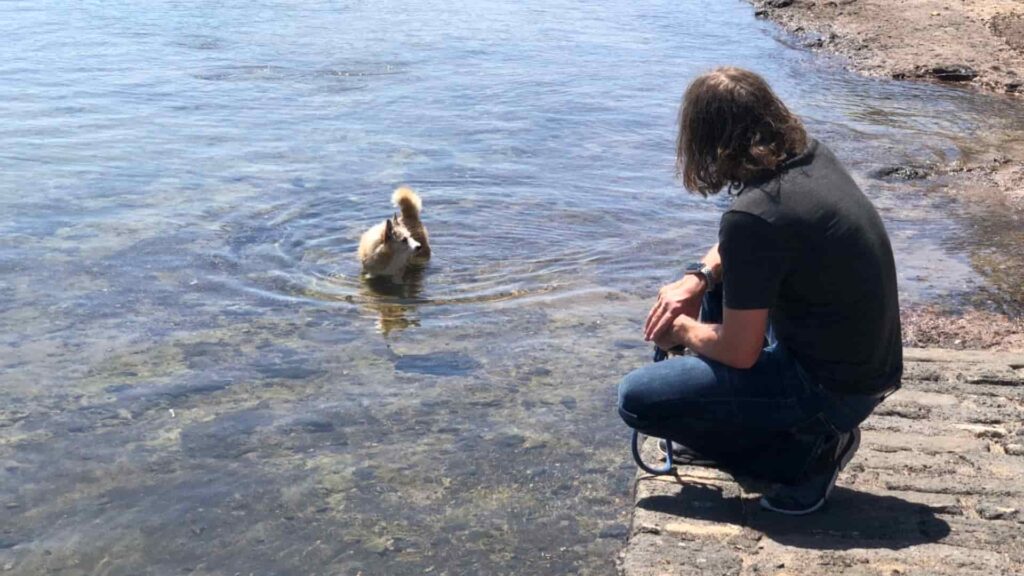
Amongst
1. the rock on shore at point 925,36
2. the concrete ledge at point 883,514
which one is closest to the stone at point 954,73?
the rock on shore at point 925,36

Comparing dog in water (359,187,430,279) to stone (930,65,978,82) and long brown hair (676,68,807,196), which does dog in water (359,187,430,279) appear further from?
stone (930,65,978,82)

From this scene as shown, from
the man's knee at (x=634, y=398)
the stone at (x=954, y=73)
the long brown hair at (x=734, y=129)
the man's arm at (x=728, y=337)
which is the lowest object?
the stone at (x=954, y=73)

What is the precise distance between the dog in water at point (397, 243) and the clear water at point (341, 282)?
185 millimetres

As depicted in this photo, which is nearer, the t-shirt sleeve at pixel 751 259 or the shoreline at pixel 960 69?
the t-shirt sleeve at pixel 751 259

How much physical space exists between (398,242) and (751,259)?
15.0ft

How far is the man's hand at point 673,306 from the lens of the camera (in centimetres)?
448

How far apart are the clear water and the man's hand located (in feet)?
2.87

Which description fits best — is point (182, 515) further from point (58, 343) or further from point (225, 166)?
point (225, 166)

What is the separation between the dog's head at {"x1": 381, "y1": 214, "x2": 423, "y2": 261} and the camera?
27.2ft

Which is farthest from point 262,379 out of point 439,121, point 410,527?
point 439,121

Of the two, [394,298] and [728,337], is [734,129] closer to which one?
[728,337]

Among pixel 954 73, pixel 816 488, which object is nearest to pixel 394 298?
pixel 816 488

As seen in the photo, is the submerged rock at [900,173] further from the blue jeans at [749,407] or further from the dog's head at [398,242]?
the blue jeans at [749,407]

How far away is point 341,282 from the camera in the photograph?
8.38 m
